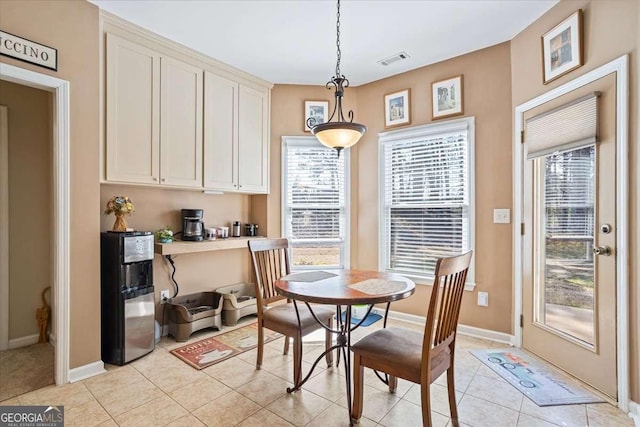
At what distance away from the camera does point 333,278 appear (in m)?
2.38

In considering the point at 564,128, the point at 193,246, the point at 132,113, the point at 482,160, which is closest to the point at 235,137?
the point at 132,113

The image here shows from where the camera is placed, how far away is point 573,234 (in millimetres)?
2480

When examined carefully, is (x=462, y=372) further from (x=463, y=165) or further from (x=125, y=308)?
(x=125, y=308)

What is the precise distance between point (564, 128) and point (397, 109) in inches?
67.5

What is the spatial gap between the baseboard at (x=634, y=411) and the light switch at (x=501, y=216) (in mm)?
1561

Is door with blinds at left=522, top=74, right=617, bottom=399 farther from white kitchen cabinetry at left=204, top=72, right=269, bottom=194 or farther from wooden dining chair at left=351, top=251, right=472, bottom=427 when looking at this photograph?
white kitchen cabinetry at left=204, top=72, right=269, bottom=194

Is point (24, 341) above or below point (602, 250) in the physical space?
below

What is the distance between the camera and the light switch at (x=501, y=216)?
3094 mm

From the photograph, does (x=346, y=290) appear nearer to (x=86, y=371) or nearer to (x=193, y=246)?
(x=193, y=246)

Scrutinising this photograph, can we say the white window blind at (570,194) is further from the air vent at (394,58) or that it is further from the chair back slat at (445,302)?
the air vent at (394,58)

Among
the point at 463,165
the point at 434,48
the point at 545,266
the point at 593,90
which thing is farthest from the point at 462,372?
the point at 434,48

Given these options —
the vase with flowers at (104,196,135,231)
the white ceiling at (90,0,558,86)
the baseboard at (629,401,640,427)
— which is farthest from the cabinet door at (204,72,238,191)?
the baseboard at (629,401,640,427)

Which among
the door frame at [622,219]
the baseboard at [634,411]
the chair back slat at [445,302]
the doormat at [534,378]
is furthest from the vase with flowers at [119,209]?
the baseboard at [634,411]

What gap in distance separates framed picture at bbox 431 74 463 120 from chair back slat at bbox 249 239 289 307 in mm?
2177
